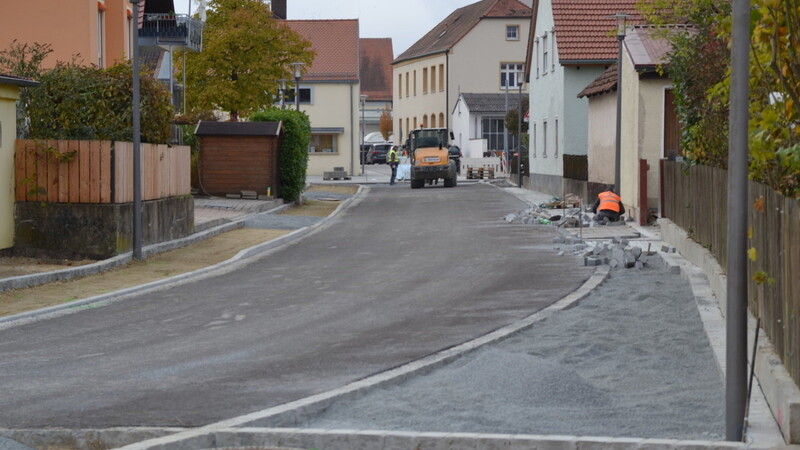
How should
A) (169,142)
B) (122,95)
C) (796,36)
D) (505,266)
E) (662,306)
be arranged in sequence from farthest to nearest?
(169,142) < (122,95) < (505,266) < (662,306) < (796,36)

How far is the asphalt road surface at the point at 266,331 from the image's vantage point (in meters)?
9.16

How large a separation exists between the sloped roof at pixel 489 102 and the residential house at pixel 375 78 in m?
40.4

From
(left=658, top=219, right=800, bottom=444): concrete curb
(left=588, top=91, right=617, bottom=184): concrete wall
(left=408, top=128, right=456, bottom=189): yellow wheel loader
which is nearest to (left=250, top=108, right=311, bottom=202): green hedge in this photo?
(left=588, top=91, right=617, bottom=184): concrete wall

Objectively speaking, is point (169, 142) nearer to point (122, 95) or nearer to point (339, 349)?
point (122, 95)

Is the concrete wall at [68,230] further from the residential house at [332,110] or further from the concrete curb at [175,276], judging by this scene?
the residential house at [332,110]

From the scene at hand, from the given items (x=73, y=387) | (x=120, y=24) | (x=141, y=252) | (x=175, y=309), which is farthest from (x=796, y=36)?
(x=120, y=24)

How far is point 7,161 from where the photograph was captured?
66.2 feet

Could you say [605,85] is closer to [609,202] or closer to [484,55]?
[609,202]

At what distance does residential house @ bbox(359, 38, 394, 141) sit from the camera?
12306 cm

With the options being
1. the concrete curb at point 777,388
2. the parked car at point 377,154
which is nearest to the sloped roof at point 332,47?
the parked car at point 377,154

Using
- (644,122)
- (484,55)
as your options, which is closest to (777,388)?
(644,122)

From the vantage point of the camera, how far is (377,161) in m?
104

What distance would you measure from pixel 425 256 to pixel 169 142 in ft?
20.5

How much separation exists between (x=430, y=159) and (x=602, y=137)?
18495 millimetres
